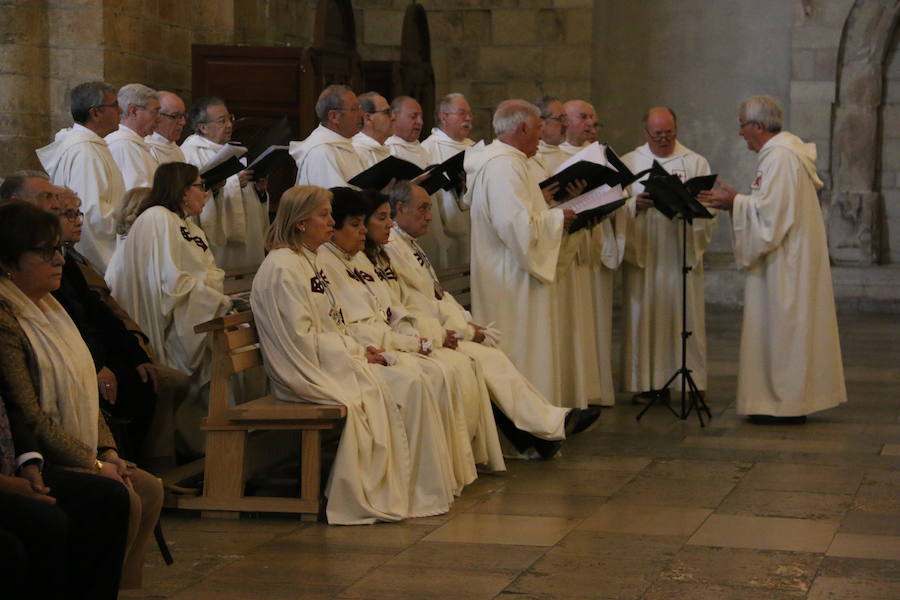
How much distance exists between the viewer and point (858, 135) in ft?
47.1

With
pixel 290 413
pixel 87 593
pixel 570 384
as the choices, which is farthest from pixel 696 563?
pixel 570 384

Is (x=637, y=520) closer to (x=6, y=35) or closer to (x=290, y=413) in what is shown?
(x=290, y=413)

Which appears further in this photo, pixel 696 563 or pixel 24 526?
pixel 696 563

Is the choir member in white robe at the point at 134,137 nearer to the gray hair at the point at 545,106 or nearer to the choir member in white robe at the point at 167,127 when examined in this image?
the choir member in white robe at the point at 167,127

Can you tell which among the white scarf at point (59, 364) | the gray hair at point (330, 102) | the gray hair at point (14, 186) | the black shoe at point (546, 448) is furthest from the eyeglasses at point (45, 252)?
the gray hair at point (330, 102)

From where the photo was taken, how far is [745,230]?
8055 millimetres

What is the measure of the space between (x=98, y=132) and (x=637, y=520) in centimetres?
353

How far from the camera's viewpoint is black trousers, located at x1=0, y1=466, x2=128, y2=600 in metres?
3.71

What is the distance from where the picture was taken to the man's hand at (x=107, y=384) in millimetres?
5555

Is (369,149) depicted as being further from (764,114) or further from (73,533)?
(73,533)

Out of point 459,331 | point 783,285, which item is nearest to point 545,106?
point 783,285

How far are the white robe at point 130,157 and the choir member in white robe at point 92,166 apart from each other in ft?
0.86

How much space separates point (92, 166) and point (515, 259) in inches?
88.6

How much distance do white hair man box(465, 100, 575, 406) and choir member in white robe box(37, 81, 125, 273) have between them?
1.92m
